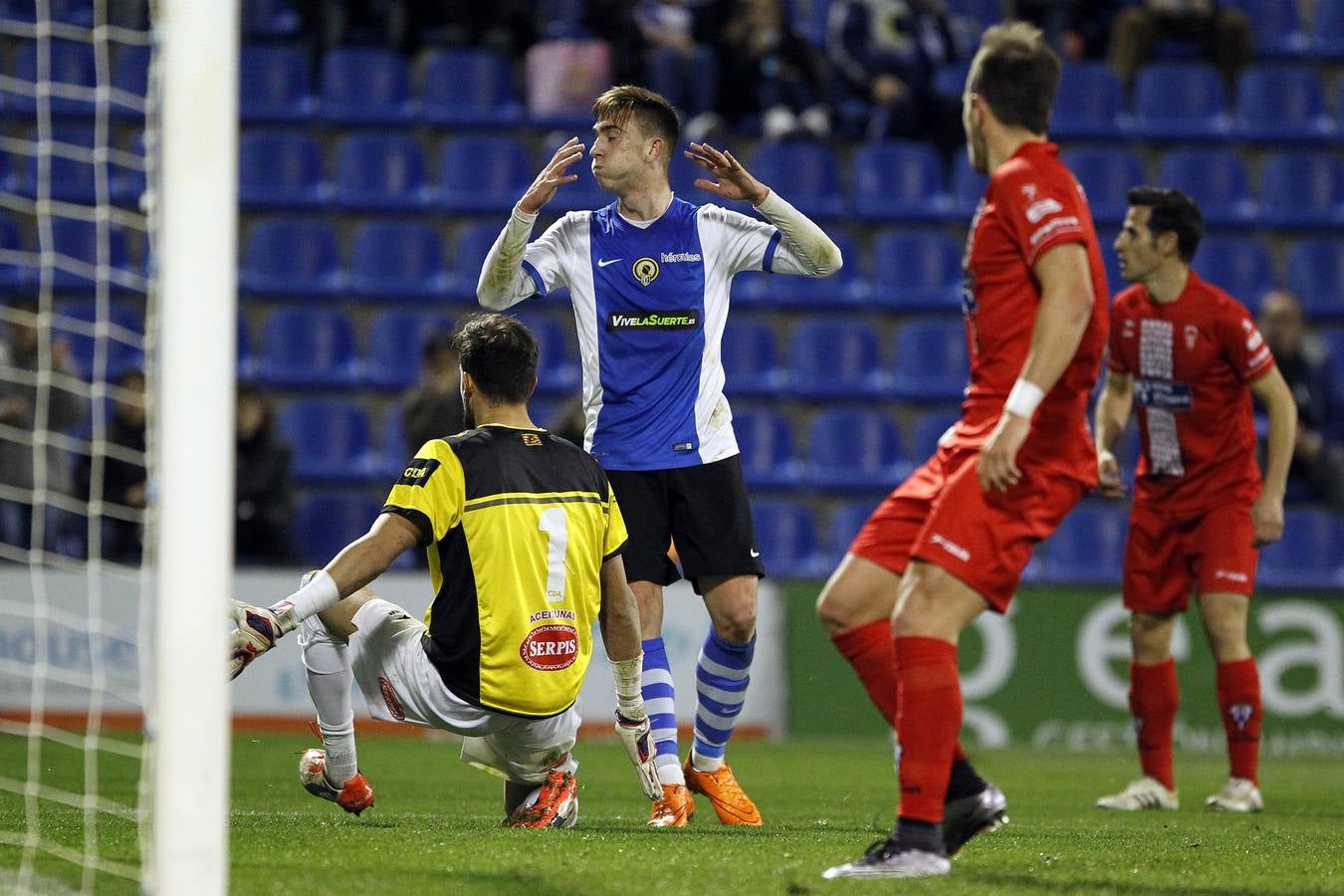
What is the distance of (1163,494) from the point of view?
7129 millimetres

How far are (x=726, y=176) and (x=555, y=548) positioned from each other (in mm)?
1392

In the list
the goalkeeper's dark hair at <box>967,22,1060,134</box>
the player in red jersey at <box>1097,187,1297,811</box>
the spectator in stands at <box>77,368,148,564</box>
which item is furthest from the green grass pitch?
the spectator in stands at <box>77,368,148,564</box>

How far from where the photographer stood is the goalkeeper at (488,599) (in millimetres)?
4965

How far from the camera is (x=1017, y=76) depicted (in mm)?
4168

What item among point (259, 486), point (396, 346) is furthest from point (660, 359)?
point (396, 346)

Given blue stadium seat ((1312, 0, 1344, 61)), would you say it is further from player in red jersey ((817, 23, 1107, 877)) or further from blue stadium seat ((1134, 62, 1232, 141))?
player in red jersey ((817, 23, 1107, 877))

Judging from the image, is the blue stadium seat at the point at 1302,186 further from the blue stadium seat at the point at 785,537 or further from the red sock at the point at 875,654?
the red sock at the point at 875,654

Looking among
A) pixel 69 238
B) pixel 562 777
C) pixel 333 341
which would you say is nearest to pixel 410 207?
pixel 333 341

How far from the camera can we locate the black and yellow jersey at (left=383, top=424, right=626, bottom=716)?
498cm

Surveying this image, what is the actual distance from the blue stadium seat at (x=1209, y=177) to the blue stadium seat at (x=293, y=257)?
21.6ft

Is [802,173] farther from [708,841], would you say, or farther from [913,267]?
[708,841]

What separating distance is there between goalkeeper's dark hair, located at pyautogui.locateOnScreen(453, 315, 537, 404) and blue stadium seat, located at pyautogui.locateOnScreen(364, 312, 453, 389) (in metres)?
7.27

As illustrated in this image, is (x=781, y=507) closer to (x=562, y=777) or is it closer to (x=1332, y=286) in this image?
(x=1332, y=286)

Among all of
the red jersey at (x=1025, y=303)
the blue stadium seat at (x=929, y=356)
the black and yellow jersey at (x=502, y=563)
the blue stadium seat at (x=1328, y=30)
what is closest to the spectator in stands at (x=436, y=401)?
the blue stadium seat at (x=929, y=356)
